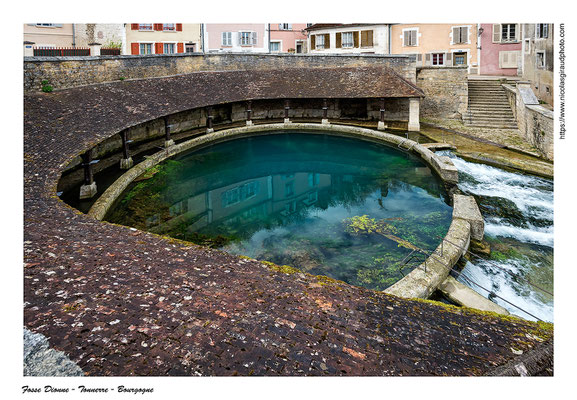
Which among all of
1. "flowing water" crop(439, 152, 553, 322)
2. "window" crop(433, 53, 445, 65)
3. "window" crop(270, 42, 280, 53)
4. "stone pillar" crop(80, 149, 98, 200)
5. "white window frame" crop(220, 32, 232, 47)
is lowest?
"flowing water" crop(439, 152, 553, 322)

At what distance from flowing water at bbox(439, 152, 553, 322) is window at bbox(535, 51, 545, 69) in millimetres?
6688

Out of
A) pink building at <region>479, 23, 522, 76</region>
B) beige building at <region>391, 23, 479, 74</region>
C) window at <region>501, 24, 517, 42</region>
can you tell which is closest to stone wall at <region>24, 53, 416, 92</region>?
beige building at <region>391, 23, 479, 74</region>

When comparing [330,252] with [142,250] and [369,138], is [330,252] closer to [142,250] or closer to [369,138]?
[142,250]

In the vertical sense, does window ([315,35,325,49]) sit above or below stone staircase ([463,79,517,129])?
above

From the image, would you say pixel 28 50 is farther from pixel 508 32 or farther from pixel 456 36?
pixel 508 32

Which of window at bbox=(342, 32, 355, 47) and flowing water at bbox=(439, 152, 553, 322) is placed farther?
window at bbox=(342, 32, 355, 47)

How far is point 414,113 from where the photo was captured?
19.7 metres

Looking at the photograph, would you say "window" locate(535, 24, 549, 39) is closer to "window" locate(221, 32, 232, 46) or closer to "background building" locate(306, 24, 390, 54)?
"background building" locate(306, 24, 390, 54)

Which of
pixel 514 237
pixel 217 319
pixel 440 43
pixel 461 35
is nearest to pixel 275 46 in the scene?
pixel 440 43

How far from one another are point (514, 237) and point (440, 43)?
1944 centimetres

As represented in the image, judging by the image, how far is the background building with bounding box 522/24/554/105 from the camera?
16.4 meters

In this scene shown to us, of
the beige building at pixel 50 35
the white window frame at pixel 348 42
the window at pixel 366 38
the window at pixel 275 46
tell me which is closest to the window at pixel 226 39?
the window at pixel 275 46

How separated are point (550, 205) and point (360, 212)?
581 centimetres

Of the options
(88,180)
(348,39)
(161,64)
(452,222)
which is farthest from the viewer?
(348,39)
